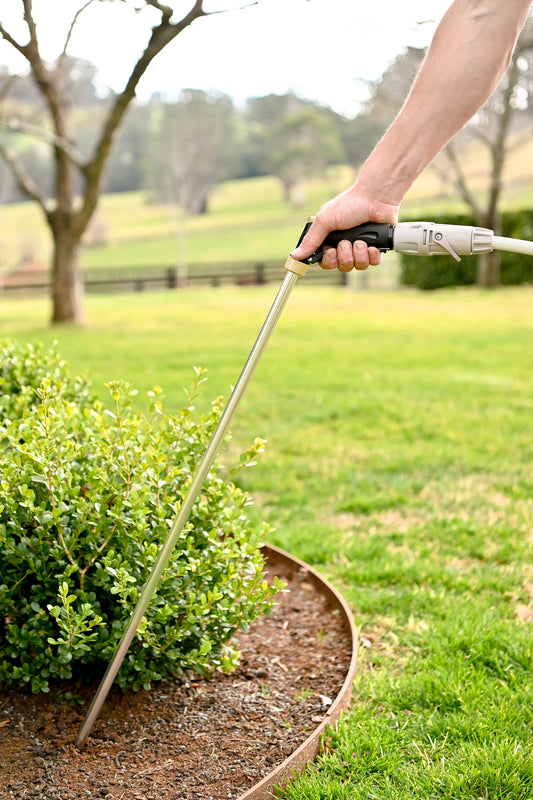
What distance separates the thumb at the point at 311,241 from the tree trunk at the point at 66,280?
1293cm

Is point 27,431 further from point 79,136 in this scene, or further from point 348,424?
point 79,136

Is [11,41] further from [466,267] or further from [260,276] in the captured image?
[260,276]

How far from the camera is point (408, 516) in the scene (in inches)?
166

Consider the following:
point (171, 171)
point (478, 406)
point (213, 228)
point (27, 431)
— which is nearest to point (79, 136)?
point (213, 228)

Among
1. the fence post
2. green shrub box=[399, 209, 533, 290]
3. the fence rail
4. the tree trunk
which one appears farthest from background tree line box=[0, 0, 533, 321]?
the fence post

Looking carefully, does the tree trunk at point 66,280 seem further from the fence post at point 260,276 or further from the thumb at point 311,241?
the fence post at point 260,276

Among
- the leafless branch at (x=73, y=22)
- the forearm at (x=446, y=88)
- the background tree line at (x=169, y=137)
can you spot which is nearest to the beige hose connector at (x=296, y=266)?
the forearm at (x=446, y=88)

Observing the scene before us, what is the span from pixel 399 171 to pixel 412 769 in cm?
157

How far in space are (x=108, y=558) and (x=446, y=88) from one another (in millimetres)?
1435

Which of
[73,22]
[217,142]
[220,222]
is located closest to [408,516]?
[73,22]

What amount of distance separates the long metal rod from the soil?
12 centimetres

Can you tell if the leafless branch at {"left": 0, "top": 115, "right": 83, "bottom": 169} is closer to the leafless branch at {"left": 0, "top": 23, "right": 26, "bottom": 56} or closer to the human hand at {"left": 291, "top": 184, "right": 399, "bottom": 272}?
the leafless branch at {"left": 0, "top": 23, "right": 26, "bottom": 56}

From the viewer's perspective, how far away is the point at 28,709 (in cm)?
227

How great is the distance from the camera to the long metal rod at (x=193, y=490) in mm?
1827
